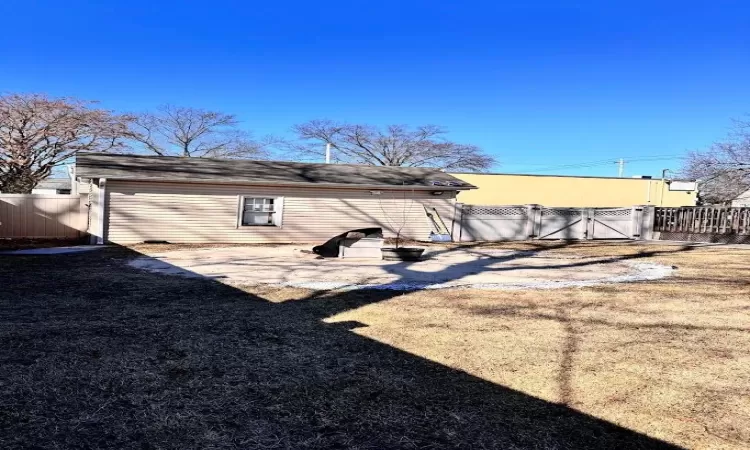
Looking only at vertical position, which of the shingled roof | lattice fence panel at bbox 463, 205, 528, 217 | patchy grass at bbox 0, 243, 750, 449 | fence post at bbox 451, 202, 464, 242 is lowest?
patchy grass at bbox 0, 243, 750, 449

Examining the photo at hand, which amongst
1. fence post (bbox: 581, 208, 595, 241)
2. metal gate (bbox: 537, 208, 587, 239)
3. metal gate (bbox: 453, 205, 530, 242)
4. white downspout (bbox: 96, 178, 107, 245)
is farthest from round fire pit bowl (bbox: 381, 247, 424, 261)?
fence post (bbox: 581, 208, 595, 241)

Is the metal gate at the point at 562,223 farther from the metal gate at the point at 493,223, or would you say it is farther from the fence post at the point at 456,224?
the fence post at the point at 456,224

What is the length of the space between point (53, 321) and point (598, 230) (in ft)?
61.2

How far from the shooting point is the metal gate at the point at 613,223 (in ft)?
62.7

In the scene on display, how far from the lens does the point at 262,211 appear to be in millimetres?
15734

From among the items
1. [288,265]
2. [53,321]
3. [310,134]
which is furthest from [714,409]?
[310,134]

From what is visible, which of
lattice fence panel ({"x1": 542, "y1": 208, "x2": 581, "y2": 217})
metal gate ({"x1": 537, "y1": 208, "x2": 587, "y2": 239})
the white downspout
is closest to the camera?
the white downspout

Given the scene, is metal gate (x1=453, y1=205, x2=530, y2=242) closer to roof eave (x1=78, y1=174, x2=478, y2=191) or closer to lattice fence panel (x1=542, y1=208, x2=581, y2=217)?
lattice fence panel (x1=542, y1=208, x2=581, y2=217)

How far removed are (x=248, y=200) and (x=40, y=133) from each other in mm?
18293

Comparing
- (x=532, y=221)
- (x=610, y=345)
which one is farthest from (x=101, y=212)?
(x=532, y=221)

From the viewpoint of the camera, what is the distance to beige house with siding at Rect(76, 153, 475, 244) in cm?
1405

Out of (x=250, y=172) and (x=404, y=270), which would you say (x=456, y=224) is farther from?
(x=404, y=270)

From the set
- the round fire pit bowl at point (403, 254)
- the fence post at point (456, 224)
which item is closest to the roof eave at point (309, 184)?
the fence post at point (456, 224)

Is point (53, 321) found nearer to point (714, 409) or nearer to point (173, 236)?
point (714, 409)
